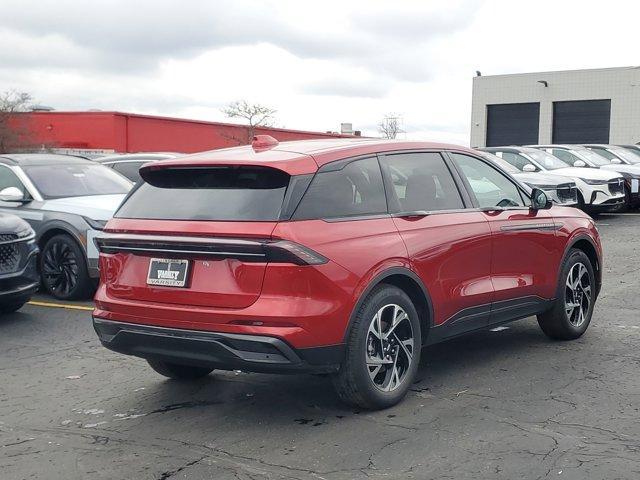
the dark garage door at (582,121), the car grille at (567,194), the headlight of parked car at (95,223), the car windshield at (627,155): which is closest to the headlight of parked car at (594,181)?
the car grille at (567,194)

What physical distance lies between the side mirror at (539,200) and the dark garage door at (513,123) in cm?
4412

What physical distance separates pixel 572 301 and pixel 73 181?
20.9 ft

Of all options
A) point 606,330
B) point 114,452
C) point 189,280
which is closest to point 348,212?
point 189,280

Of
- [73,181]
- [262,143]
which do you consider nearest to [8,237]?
[73,181]

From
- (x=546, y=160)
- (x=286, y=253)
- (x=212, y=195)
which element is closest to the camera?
(x=286, y=253)

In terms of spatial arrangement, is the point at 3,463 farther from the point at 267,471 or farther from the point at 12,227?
the point at 12,227

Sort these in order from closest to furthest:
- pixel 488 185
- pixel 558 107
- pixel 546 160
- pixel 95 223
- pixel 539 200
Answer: pixel 488 185 → pixel 539 200 → pixel 95 223 → pixel 546 160 → pixel 558 107

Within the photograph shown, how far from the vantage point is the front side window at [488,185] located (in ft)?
21.6

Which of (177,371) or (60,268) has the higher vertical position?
(60,268)

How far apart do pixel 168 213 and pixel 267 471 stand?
5.80 ft

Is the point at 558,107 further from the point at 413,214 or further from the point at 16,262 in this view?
the point at 413,214

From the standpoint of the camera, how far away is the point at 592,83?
4819 cm

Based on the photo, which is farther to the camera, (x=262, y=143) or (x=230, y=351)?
(x=262, y=143)

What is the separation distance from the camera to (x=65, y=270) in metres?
9.95
